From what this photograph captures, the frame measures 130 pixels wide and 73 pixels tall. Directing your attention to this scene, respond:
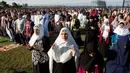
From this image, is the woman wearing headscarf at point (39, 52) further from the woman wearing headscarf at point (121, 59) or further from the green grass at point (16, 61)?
the green grass at point (16, 61)

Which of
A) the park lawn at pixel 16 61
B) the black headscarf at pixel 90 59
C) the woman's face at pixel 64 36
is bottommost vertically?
the park lawn at pixel 16 61

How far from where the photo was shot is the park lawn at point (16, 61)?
31.2 ft

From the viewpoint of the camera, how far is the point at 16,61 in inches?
430

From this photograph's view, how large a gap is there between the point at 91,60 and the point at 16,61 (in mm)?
6287

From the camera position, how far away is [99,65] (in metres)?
5.26

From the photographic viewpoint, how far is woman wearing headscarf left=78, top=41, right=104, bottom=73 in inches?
200

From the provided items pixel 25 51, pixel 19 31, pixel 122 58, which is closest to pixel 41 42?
pixel 122 58

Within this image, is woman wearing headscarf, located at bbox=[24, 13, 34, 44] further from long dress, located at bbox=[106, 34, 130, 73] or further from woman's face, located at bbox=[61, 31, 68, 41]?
long dress, located at bbox=[106, 34, 130, 73]

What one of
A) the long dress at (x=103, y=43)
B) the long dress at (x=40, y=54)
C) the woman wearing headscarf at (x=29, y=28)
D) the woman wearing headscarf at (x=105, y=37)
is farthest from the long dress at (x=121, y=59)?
the woman wearing headscarf at (x=29, y=28)

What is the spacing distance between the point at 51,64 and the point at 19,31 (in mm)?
9142

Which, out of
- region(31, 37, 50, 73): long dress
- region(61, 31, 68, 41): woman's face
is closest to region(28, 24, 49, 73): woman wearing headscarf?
region(31, 37, 50, 73): long dress

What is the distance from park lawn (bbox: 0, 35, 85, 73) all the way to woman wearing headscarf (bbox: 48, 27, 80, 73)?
3315mm

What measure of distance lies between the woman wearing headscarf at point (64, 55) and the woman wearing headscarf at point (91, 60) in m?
0.64

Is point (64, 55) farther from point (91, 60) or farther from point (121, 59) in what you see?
point (121, 59)
